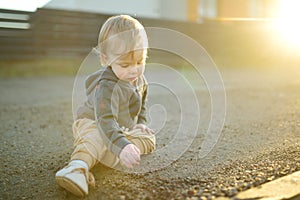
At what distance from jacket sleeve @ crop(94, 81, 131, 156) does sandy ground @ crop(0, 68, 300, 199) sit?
0.17m

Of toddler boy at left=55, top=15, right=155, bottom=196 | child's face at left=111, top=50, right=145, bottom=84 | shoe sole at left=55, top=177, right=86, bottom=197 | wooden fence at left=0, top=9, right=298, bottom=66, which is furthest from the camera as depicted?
wooden fence at left=0, top=9, right=298, bottom=66

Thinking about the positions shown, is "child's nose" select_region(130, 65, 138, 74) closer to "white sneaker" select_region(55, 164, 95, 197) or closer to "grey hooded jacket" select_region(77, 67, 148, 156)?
"grey hooded jacket" select_region(77, 67, 148, 156)

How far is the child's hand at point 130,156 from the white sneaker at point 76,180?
0.54 ft

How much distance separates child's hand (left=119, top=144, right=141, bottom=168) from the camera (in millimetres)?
1849

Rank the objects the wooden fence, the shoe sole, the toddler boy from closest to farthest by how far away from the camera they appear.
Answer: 1. the shoe sole
2. the toddler boy
3. the wooden fence

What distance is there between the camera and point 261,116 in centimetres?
369

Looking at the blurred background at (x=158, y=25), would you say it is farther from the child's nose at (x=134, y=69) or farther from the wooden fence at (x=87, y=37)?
the child's nose at (x=134, y=69)

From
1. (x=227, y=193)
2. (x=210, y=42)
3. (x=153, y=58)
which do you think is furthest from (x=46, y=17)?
(x=227, y=193)

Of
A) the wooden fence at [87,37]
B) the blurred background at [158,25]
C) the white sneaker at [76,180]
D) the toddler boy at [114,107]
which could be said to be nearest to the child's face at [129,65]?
the toddler boy at [114,107]

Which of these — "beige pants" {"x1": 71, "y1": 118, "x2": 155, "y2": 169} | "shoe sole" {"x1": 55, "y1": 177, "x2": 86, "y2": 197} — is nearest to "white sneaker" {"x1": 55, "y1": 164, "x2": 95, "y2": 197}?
"shoe sole" {"x1": 55, "y1": 177, "x2": 86, "y2": 197}

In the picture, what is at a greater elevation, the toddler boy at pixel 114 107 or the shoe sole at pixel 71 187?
the toddler boy at pixel 114 107

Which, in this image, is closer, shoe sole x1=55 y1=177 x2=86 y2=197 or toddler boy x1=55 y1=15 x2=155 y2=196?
shoe sole x1=55 y1=177 x2=86 y2=197

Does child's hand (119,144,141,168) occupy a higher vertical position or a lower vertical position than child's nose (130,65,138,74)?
lower

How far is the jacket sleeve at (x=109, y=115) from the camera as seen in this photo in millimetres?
1931
